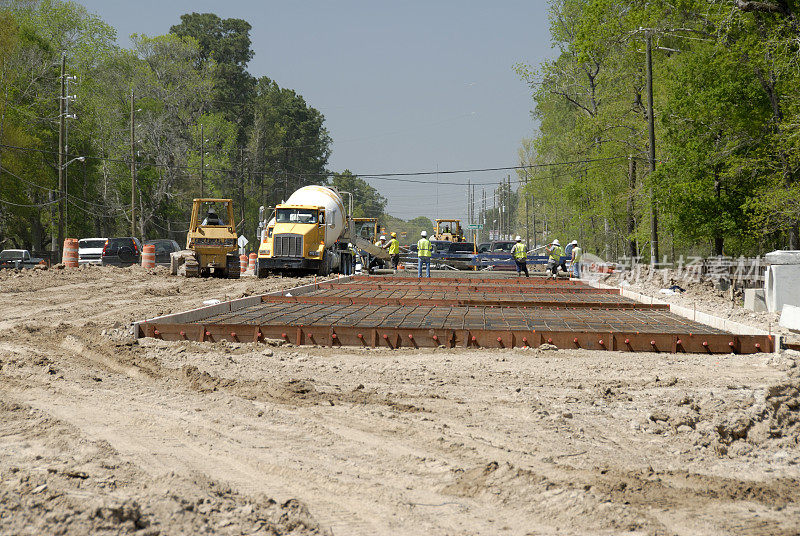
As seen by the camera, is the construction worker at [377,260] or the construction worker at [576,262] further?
the construction worker at [377,260]

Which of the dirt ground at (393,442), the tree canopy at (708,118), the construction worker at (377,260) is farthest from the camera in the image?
the construction worker at (377,260)

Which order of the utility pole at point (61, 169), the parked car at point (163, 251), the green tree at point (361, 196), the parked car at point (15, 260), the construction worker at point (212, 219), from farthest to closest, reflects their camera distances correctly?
the green tree at point (361, 196) < the utility pole at point (61, 169) < the parked car at point (163, 251) < the parked car at point (15, 260) < the construction worker at point (212, 219)

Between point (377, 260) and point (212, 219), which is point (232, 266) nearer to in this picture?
point (212, 219)

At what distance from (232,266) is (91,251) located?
36.2 feet

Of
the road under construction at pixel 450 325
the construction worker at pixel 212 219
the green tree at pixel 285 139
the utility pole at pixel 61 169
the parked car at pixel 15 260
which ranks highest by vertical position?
the green tree at pixel 285 139

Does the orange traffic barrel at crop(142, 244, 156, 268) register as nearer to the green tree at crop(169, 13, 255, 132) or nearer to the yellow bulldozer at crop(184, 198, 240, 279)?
the yellow bulldozer at crop(184, 198, 240, 279)

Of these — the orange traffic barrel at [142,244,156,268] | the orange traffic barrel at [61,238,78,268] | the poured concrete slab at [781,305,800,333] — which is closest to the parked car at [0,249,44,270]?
the orange traffic barrel at [61,238,78,268]

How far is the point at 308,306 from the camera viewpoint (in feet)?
48.8

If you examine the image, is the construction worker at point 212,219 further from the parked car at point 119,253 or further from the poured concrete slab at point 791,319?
the poured concrete slab at point 791,319

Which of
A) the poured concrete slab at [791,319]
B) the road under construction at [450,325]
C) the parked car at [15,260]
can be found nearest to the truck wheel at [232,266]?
the road under construction at [450,325]

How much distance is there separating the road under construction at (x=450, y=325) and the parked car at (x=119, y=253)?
19003mm

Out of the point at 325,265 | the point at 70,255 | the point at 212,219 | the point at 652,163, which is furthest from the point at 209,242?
the point at 652,163

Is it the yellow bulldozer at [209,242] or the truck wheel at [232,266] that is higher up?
the yellow bulldozer at [209,242]

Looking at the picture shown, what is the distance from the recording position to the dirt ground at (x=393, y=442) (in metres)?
4.14
